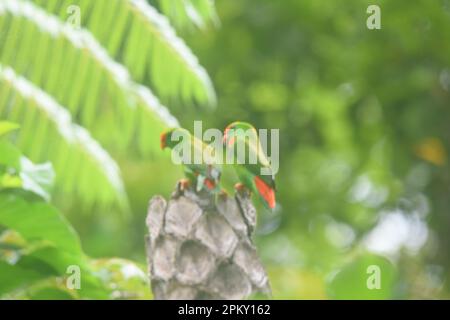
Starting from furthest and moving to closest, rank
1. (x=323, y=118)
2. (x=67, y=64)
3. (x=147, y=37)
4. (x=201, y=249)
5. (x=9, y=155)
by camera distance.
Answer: (x=323, y=118), (x=67, y=64), (x=147, y=37), (x=9, y=155), (x=201, y=249)

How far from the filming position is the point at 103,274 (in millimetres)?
1256

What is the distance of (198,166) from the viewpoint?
93cm

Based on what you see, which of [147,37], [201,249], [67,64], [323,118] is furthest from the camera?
[323,118]

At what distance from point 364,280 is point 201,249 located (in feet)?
1.07

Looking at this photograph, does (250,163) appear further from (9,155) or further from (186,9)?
(186,9)

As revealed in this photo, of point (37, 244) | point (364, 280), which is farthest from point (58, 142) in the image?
point (364, 280)

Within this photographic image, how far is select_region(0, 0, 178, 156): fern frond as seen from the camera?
4.94 ft

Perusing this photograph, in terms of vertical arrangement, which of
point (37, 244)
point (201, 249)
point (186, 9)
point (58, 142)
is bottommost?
point (201, 249)

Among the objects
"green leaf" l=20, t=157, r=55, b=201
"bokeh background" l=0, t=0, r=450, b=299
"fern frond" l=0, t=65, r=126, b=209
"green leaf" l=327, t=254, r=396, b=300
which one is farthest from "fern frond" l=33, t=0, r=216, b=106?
"bokeh background" l=0, t=0, r=450, b=299

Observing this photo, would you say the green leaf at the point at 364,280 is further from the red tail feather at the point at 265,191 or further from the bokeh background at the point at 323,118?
the bokeh background at the point at 323,118

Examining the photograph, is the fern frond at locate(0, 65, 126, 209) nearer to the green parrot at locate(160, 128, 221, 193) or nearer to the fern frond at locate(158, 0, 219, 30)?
the fern frond at locate(158, 0, 219, 30)

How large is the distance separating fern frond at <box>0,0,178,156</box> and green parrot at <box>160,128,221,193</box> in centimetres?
56
